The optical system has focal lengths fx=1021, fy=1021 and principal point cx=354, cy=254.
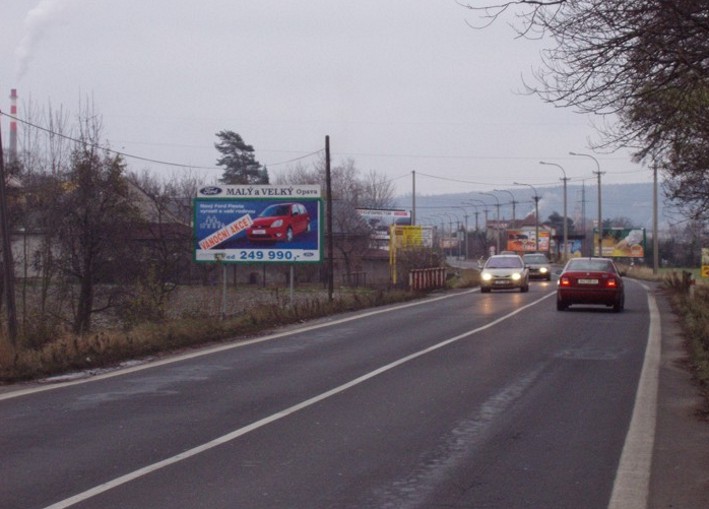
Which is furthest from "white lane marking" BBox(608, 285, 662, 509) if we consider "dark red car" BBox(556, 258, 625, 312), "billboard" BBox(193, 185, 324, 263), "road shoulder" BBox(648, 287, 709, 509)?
"billboard" BBox(193, 185, 324, 263)

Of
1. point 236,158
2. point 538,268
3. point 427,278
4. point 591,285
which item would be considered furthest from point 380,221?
point 591,285

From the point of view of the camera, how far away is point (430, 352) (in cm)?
1767

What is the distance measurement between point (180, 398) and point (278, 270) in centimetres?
5063

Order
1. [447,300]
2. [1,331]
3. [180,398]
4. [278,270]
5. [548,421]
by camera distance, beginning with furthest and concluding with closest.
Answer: [278,270] < [447,300] < [1,331] < [180,398] < [548,421]

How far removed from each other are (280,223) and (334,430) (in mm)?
19867

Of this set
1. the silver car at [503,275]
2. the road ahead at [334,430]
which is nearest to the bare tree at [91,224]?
the road ahead at [334,430]

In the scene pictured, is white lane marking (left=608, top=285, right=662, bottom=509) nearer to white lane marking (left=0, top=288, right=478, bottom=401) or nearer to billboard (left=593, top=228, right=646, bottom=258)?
white lane marking (left=0, top=288, right=478, bottom=401)

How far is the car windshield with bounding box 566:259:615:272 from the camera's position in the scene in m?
28.2

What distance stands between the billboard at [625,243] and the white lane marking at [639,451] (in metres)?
81.9

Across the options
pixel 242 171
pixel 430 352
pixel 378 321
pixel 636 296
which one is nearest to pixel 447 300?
pixel 636 296

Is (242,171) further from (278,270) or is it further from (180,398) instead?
(180,398)

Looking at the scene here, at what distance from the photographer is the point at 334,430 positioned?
10.1 metres

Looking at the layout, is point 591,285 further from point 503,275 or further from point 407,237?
point 407,237

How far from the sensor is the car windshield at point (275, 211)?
96.6 feet
